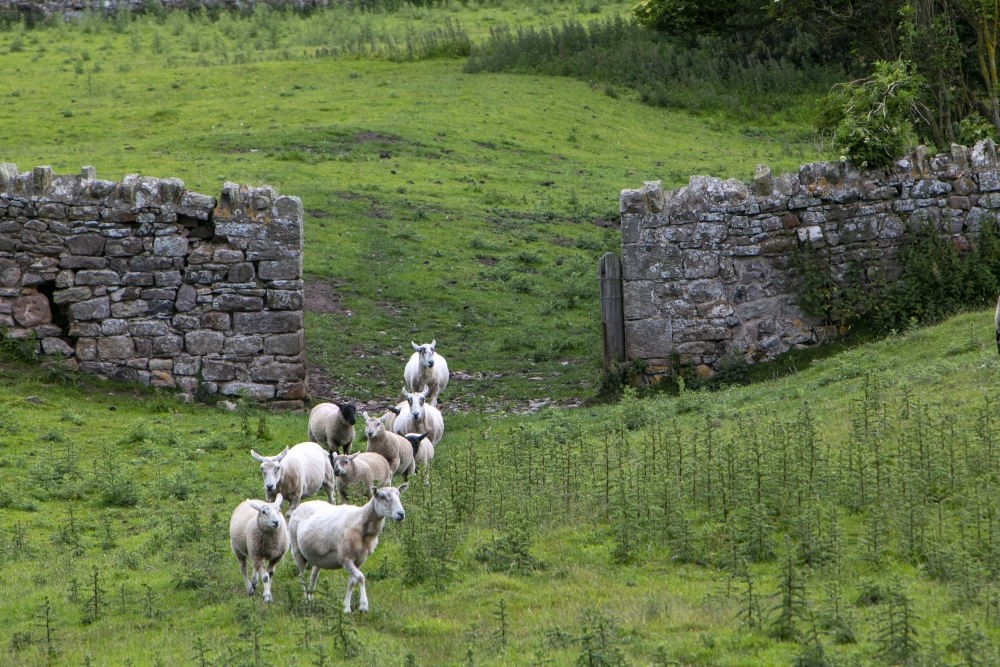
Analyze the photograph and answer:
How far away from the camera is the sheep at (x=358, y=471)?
35.3 ft

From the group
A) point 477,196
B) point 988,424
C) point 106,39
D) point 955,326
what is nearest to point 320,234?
point 477,196

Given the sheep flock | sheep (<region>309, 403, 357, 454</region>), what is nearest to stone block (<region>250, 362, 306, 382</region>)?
the sheep flock

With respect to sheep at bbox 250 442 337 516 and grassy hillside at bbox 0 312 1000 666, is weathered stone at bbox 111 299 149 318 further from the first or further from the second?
sheep at bbox 250 442 337 516

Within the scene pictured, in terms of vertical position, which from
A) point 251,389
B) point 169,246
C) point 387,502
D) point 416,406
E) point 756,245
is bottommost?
point 251,389

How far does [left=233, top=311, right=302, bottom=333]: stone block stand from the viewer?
1686 centimetres

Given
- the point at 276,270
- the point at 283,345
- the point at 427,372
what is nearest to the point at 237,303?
the point at 276,270

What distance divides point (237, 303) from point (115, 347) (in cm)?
193

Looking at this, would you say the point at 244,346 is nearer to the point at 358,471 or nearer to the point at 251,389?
the point at 251,389

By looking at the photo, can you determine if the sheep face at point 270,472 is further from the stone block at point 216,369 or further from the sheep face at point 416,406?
the stone block at point 216,369

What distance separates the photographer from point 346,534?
8430 mm

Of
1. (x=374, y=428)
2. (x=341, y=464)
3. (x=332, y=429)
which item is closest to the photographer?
(x=341, y=464)

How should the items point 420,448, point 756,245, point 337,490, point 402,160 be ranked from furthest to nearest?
point 402,160 → point 756,245 → point 420,448 → point 337,490

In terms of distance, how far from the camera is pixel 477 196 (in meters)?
26.8

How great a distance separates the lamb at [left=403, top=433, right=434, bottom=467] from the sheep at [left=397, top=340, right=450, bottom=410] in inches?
94.0
